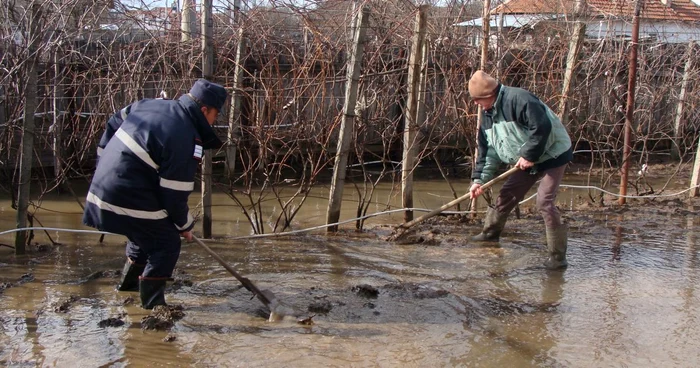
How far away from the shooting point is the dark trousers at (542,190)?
559 centimetres

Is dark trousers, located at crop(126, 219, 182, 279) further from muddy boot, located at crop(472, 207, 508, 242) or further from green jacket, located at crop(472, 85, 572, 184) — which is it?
muddy boot, located at crop(472, 207, 508, 242)

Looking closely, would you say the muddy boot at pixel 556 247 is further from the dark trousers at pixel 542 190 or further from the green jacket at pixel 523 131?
the green jacket at pixel 523 131

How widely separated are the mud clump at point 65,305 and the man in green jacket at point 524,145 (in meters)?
3.43

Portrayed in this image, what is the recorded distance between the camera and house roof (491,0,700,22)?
28.5 feet

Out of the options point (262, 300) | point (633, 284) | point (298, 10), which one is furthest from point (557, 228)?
point (298, 10)

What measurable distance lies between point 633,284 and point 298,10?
3.91 meters

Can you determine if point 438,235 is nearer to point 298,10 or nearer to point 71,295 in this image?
point 298,10

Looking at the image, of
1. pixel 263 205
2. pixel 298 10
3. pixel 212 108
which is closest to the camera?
pixel 212 108

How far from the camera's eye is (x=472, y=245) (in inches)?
254

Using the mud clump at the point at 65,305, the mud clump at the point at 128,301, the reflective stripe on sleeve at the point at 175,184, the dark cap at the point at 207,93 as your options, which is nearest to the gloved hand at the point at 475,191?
the dark cap at the point at 207,93

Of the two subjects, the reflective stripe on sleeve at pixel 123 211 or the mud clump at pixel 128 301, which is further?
the mud clump at pixel 128 301

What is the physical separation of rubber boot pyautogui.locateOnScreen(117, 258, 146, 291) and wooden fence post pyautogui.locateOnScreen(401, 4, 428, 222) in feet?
10.8

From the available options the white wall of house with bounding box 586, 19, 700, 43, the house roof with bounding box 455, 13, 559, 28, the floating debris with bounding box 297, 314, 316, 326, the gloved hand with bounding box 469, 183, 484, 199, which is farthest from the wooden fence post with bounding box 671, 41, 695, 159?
the floating debris with bounding box 297, 314, 316, 326

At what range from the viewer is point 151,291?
4.26 metres
